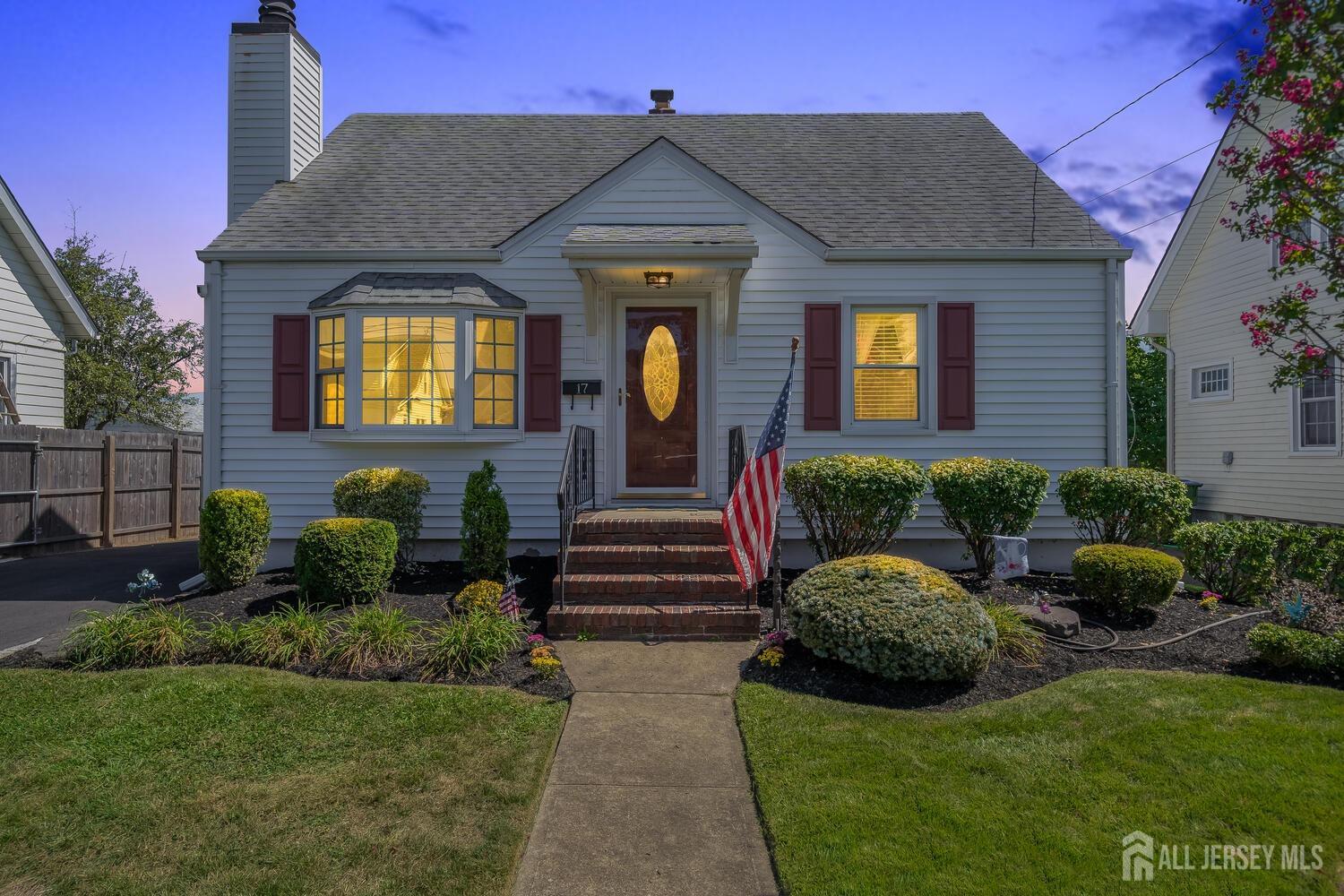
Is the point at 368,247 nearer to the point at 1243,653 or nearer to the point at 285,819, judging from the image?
the point at 285,819

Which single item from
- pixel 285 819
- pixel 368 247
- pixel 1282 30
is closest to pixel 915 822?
pixel 285 819

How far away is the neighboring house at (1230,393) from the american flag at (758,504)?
363 inches

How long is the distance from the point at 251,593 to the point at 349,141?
21.7 ft

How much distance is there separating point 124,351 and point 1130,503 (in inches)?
1015

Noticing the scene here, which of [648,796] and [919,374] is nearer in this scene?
[648,796]

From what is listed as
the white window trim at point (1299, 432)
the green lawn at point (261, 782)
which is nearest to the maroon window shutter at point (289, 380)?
the green lawn at point (261, 782)

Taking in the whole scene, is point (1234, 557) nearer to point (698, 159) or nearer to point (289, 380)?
point (698, 159)

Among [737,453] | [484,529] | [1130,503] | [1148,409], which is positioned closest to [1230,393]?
[1148,409]

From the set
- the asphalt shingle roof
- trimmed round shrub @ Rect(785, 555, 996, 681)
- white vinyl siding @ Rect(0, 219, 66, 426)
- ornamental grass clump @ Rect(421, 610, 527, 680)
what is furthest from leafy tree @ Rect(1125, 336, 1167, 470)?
white vinyl siding @ Rect(0, 219, 66, 426)

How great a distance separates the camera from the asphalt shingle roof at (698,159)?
Result: 8688 mm

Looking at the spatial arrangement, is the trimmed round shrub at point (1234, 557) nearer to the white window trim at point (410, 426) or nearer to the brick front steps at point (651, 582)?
the brick front steps at point (651, 582)

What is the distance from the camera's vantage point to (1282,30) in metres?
3.66

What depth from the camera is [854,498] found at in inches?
277

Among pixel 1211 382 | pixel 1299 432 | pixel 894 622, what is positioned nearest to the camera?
pixel 894 622
